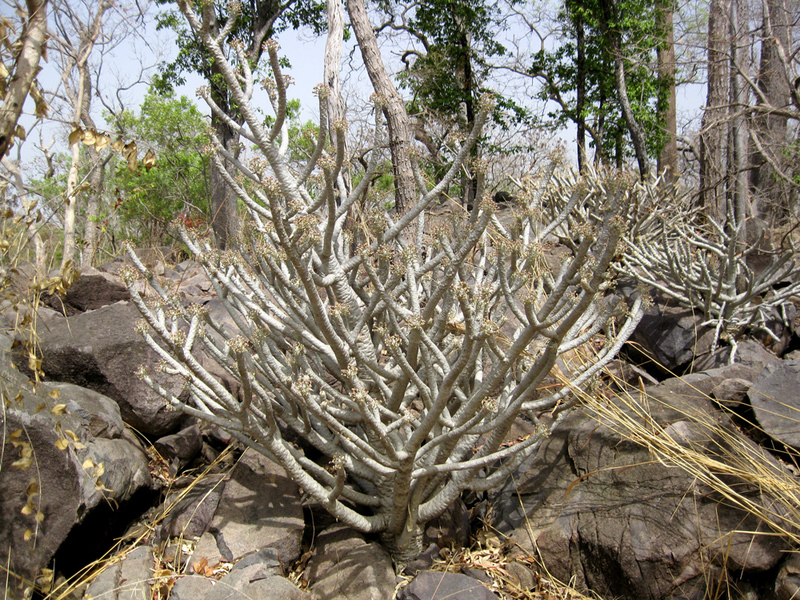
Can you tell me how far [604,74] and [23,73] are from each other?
16534mm

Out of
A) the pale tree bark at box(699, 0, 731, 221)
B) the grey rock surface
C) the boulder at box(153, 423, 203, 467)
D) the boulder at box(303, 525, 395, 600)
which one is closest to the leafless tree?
the boulder at box(303, 525, 395, 600)

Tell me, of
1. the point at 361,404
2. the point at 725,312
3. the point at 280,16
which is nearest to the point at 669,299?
the point at 725,312

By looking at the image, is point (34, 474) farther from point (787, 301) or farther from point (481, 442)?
point (787, 301)

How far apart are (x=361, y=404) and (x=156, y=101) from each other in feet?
62.1

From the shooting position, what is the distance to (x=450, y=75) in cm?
1477

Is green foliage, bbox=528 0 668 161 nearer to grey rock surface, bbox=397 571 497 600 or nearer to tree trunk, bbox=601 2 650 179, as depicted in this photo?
tree trunk, bbox=601 2 650 179

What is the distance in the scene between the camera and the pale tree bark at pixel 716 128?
7.88m

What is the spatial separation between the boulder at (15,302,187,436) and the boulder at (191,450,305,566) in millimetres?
720

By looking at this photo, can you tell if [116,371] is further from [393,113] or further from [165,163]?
[165,163]

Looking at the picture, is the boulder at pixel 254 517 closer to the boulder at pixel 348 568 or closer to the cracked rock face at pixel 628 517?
the boulder at pixel 348 568

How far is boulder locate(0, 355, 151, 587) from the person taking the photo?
244cm

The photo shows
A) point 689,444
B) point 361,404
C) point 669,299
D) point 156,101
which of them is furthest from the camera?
point 156,101

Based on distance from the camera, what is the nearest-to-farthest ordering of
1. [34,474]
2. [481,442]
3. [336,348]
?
1. [336,348]
2. [34,474]
3. [481,442]

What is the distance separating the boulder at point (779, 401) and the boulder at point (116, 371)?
11.6ft
